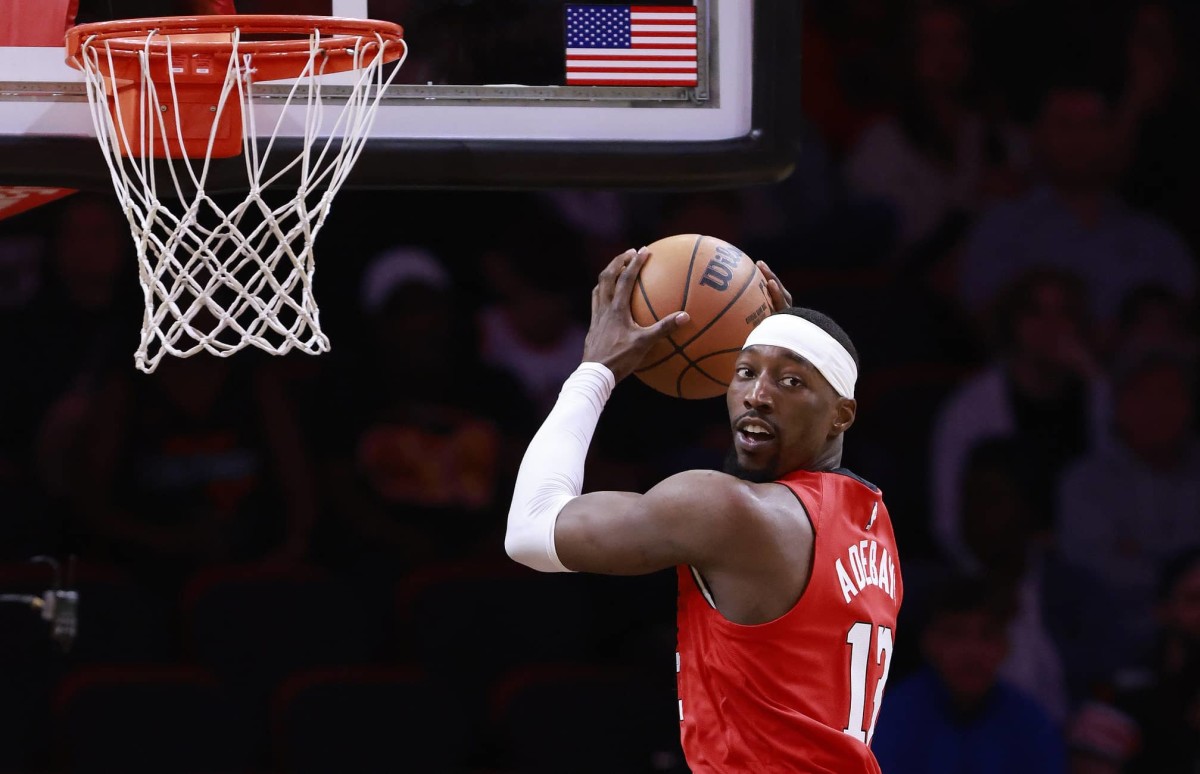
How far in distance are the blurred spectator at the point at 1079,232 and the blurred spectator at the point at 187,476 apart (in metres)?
3.13

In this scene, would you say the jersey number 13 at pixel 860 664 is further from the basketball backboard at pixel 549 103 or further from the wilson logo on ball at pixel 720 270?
the basketball backboard at pixel 549 103

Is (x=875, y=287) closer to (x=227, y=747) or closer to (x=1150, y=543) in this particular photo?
(x=1150, y=543)

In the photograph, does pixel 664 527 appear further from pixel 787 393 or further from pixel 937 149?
pixel 937 149

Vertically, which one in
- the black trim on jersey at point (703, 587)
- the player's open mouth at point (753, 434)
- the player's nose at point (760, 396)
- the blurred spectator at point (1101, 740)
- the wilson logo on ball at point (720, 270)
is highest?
Result: the wilson logo on ball at point (720, 270)

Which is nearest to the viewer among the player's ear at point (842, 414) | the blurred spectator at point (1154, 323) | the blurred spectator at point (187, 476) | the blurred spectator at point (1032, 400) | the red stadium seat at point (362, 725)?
the player's ear at point (842, 414)

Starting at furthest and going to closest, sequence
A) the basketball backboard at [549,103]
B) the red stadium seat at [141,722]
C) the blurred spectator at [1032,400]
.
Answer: the blurred spectator at [1032,400] → the red stadium seat at [141,722] → the basketball backboard at [549,103]

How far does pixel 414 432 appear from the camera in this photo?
5.91 meters

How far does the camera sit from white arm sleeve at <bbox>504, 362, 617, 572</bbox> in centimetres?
265

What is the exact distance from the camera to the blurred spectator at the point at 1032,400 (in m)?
6.25

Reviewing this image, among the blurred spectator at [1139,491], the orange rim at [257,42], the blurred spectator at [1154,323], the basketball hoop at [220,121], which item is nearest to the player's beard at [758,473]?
the basketball hoop at [220,121]

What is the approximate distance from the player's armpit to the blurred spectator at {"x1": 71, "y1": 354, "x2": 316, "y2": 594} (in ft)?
11.1

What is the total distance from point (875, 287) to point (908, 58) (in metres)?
1.13

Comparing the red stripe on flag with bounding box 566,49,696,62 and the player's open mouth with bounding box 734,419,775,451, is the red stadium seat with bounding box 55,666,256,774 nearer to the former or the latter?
the red stripe on flag with bounding box 566,49,696,62

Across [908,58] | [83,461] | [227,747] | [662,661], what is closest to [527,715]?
[662,661]
